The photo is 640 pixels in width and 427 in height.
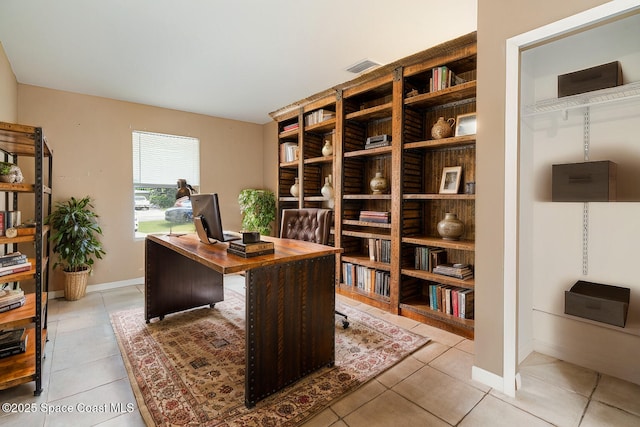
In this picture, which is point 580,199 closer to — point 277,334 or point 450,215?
point 450,215

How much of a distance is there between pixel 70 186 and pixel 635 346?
5.47m

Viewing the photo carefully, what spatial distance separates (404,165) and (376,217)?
64 centimetres

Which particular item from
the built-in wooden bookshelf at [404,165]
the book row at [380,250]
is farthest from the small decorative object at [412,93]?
the book row at [380,250]

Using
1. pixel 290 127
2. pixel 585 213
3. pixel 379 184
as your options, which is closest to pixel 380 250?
pixel 379 184

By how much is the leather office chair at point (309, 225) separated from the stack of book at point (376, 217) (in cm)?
73

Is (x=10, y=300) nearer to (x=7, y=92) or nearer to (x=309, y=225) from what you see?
(x=309, y=225)

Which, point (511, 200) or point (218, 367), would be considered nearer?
point (511, 200)

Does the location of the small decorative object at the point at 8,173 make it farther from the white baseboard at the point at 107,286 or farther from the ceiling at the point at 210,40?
the white baseboard at the point at 107,286

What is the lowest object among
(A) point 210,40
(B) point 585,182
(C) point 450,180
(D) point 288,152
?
(B) point 585,182

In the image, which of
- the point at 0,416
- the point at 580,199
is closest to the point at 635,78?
the point at 580,199

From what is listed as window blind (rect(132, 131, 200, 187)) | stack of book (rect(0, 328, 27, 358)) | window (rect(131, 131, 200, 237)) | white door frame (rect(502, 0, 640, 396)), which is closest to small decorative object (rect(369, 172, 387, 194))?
white door frame (rect(502, 0, 640, 396))

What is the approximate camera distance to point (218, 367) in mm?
2086

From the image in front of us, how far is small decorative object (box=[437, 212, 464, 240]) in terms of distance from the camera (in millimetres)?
2736

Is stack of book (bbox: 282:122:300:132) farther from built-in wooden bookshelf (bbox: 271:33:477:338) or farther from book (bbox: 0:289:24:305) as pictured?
book (bbox: 0:289:24:305)
